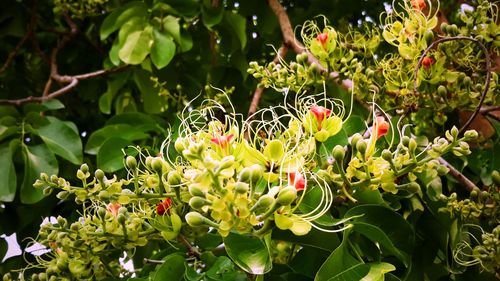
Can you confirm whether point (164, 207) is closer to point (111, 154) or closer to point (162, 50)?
point (111, 154)

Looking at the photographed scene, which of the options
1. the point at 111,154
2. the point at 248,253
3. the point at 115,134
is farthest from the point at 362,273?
the point at 115,134

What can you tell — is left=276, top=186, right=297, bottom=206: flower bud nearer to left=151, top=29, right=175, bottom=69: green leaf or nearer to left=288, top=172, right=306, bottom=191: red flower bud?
left=288, top=172, right=306, bottom=191: red flower bud

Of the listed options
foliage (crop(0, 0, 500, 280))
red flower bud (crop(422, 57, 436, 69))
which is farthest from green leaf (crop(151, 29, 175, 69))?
red flower bud (crop(422, 57, 436, 69))

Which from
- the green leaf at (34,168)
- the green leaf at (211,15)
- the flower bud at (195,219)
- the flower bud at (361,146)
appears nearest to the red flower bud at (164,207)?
the flower bud at (195,219)

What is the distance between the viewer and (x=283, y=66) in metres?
1.11

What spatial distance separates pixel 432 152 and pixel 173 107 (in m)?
1.27

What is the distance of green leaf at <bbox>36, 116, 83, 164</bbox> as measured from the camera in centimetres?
155

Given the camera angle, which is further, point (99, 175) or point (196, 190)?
point (99, 175)

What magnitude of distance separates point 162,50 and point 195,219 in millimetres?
971

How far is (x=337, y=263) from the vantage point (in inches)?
29.9

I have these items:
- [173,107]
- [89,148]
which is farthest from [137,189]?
[173,107]

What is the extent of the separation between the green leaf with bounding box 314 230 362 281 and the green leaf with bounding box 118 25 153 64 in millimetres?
948

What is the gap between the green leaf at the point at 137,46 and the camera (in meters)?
1.59

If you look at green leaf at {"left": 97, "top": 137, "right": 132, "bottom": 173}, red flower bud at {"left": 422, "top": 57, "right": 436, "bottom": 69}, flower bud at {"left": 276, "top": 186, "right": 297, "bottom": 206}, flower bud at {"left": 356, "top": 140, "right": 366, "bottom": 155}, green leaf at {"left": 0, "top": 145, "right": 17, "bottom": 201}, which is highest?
flower bud at {"left": 276, "top": 186, "right": 297, "bottom": 206}
